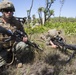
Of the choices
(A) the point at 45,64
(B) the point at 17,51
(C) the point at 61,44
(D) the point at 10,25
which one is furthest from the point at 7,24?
(C) the point at 61,44

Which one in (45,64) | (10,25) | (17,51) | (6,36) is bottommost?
(45,64)

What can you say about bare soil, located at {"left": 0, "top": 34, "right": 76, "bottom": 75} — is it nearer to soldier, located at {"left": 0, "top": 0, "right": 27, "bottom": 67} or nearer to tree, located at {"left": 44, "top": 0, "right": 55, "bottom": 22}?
soldier, located at {"left": 0, "top": 0, "right": 27, "bottom": 67}

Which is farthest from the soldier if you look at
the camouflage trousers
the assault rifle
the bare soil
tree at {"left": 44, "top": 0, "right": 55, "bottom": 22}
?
tree at {"left": 44, "top": 0, "right": 55, "bottom": 22}

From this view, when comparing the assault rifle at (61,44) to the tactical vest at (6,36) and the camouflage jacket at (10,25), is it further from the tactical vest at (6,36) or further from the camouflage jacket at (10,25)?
the tactical vest at (6,36)

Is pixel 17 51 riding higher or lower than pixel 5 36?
lower

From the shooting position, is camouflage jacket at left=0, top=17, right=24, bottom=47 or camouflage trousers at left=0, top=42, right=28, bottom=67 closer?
camouflage jacket at left=0, top=17, right=24, bottom=47

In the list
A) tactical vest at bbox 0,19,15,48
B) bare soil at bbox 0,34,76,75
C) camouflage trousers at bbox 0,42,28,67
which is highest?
tactical vest at bbox 0,19,15,48

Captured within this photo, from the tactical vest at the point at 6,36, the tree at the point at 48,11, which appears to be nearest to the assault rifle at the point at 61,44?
the tactical vest at the point at 6,36

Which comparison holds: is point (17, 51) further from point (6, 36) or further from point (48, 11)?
point (48, 11)

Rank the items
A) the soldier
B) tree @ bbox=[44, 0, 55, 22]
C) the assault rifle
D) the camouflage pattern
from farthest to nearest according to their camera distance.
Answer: tree @ bbox=[44, 0, 55, 22] < the assault rifle < the camouflage pattern < the soldier

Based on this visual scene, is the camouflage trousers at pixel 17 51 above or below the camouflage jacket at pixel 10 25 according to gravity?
below

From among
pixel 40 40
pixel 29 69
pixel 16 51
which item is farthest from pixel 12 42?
pixel 40 40

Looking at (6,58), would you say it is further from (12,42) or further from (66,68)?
(66,68)

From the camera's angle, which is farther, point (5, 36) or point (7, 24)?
point (7, 24)
